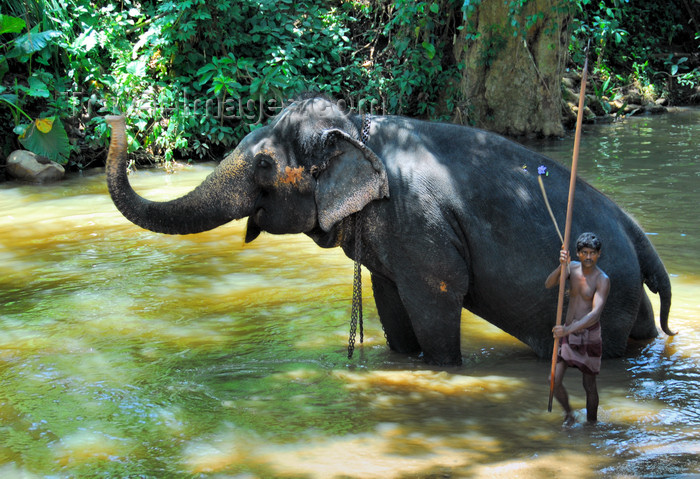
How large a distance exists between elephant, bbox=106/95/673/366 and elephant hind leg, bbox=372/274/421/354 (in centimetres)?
31

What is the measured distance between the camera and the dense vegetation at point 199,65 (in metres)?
12.1

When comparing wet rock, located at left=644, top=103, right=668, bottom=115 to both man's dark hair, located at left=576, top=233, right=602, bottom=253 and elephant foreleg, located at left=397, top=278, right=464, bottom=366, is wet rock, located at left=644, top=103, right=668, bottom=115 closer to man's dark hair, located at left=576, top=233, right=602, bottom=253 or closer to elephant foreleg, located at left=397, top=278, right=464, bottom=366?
elephant foreleg, located at left=397, top=278, right=464, bottom=366

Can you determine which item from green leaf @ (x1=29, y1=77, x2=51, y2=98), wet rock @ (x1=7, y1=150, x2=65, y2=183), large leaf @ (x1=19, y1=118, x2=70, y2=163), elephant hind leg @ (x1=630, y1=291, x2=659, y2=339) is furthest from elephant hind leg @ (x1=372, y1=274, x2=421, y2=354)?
green leaf @ (x1=29, y1=77, x2=51, y2=98)

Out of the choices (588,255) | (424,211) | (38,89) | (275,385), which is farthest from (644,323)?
(38,89)

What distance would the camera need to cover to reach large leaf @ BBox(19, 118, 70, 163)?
10.9 metres

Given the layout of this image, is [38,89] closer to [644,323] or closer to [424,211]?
[424,211]

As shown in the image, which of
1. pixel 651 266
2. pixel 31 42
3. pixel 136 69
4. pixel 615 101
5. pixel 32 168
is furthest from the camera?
pixel 615 101

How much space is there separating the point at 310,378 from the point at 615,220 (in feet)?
6.41

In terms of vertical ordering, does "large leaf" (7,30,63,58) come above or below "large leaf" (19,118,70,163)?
above

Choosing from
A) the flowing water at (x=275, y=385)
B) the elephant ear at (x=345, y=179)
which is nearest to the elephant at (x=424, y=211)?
the elephant ear at (x=345, y=179)

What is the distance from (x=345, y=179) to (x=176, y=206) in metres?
0.94

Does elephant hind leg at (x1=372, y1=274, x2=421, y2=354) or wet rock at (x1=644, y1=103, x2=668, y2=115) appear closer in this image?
elephant hind leg at (x1=372, y1=274, x2=421, y2=354)

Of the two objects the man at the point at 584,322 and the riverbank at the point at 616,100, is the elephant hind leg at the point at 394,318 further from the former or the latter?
the riverbank at the point at 616,100

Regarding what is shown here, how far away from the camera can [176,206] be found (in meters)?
4.29
